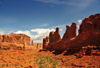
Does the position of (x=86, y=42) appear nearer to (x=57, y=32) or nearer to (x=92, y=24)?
(x=92, y=24)

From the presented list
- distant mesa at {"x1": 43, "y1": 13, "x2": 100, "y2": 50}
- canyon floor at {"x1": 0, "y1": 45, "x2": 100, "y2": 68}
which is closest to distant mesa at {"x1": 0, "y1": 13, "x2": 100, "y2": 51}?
distant mesa at {"x1": 43, "y1": 13, "x2": 100, "y2": 50}

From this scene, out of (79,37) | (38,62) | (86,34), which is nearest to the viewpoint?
(38,62)

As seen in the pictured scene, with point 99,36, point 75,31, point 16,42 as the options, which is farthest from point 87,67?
point 16,42

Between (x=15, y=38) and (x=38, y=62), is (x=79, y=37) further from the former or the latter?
(x=15, y=38)

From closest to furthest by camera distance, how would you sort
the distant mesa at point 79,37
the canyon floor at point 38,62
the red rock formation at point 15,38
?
the canyon floor at point 38,62 → the distant mesa at point 79,37 → the red rock formation at point 15,38

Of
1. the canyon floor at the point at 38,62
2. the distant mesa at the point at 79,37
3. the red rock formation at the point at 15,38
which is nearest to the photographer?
the canyon floor at the point at 38,62

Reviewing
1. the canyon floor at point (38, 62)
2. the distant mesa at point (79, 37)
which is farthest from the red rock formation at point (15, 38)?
the canyon floor at point (38, 62)

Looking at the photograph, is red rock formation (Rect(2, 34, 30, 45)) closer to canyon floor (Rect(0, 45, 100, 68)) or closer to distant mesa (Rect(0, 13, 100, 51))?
distant mesa (Rect(0, 13, 100, 51))

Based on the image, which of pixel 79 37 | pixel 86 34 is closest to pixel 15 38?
pixel 79 37

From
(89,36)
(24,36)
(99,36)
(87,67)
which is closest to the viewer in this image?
(87,67)

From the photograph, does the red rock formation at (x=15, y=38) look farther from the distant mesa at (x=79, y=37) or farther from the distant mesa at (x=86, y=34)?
the distant mesa at (x=86, y=34)

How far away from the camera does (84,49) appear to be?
1992 centimetres

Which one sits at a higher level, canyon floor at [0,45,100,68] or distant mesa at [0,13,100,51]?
distant mesa at [0,13,100,51]

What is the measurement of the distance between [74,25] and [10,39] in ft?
121
